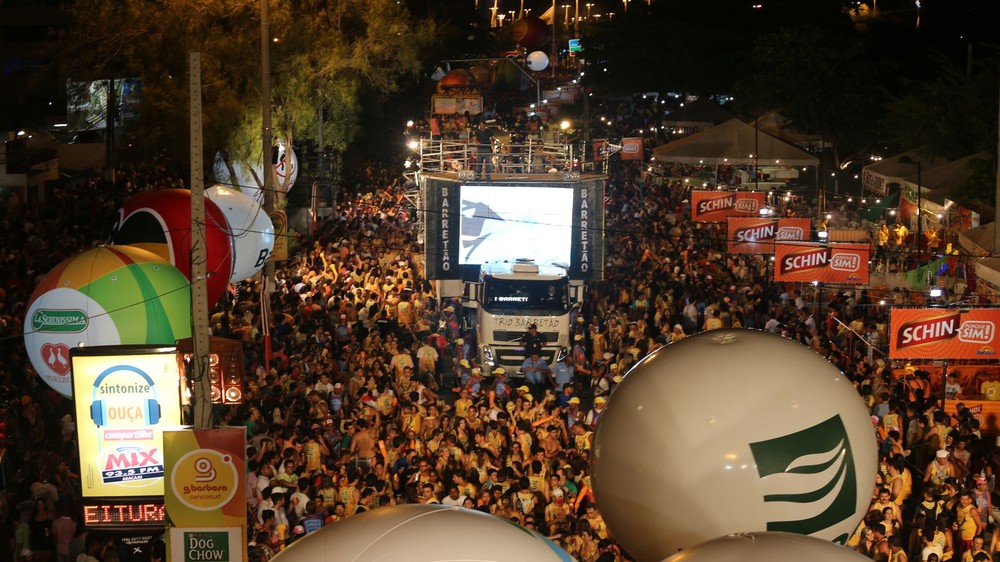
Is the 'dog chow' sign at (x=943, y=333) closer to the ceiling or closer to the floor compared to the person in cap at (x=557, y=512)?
closer to the ceiling

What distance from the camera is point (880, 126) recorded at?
133ft

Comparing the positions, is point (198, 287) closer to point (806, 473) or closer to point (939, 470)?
point (806, 473)

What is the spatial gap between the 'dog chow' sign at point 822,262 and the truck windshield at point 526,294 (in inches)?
143

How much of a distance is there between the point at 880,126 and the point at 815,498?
3637 centimetres

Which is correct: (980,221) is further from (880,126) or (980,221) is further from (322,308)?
(880,126)

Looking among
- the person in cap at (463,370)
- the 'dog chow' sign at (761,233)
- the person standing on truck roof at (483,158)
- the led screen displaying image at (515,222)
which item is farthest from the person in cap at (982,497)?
the person standing on truck roof at (483,158)

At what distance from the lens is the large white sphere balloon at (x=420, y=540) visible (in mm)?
4734

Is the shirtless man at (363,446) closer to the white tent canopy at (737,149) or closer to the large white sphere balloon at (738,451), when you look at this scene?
the large white sphere balloon at (738,451)

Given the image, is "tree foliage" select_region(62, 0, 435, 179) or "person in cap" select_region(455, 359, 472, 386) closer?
"person in cap" select_region(455, 359, 472, 386)

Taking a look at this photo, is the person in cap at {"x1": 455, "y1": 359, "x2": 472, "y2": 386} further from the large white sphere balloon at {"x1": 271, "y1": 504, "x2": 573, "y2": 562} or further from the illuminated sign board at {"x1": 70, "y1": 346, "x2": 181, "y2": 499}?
the large white sphere balloon at {"x1": 271, "y1": 504, "x2": 573, "y2": 562}

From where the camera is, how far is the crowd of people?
12.0m

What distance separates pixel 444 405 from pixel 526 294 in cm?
522

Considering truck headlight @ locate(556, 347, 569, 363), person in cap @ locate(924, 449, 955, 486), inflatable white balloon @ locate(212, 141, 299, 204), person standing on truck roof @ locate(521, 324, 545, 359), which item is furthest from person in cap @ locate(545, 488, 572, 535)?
inflatable white balloon @ locate(212, 141, 299, 204)

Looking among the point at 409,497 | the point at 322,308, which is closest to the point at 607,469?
the point at 409,497
